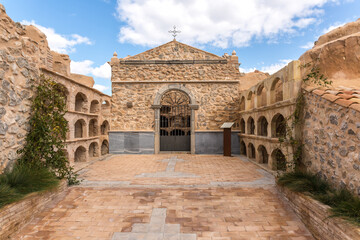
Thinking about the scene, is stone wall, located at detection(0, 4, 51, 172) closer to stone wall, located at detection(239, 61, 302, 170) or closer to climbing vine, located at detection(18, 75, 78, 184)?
climbing vine, located at detection(18, 75, 78, 184)

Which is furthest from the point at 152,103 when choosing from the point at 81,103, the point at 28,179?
the point at 28,179

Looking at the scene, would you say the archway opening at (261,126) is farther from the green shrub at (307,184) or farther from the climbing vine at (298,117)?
the green shrub at (307,184)

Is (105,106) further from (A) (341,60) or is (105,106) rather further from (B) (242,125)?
(A) (341,60)

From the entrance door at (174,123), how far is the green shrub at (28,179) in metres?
6.62

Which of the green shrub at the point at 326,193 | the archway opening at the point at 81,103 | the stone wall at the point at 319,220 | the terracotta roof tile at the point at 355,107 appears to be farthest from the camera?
the archway opening at the point at 81,103

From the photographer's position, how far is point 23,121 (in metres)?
4.29

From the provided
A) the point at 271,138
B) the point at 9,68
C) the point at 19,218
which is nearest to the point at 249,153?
the point at 271,138

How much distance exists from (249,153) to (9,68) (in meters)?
9.08

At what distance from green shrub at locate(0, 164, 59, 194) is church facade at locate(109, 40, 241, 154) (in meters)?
5.90

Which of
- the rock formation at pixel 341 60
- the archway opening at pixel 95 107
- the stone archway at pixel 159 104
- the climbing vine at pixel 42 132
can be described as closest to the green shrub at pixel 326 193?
the rock formation at pixel 341 60

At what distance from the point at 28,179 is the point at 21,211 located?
0.72m

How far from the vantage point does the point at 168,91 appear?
1027 centimetres

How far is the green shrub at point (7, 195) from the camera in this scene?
3.05 metres

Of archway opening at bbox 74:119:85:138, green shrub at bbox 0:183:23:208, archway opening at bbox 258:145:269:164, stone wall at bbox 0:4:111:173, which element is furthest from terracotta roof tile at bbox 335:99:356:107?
archway opening at bbox 74:119:85:138
